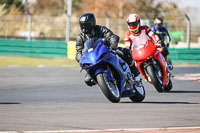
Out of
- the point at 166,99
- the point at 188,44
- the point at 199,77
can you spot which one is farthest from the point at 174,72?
the point at 166,99

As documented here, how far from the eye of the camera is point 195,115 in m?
8.64

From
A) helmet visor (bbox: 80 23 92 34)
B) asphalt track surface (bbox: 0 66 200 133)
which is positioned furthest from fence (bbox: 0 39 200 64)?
helmet visor (bbox: 80 23 92 34)

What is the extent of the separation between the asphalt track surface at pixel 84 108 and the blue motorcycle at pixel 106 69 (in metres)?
0.26

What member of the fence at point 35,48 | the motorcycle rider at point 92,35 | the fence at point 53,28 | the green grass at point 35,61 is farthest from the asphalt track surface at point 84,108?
the fence at point 53,28

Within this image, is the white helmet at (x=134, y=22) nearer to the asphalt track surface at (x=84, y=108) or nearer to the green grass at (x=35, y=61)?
the asphalt track surface at (x=84, y=108)

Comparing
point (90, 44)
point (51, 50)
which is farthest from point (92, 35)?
point (51, 50)

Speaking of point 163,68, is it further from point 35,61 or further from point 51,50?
point 51,50

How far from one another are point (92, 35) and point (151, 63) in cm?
274

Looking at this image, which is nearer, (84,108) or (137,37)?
(84,108)

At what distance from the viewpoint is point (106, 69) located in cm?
993

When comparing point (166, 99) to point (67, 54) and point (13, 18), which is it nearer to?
point (67, 54)

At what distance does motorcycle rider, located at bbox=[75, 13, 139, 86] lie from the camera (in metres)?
10.3

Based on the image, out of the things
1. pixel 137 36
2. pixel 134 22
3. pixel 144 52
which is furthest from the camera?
pixel 137 36

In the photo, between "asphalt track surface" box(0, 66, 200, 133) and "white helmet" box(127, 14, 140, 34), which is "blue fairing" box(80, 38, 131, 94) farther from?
"white helmet" box(127, 14, 140, 34)
